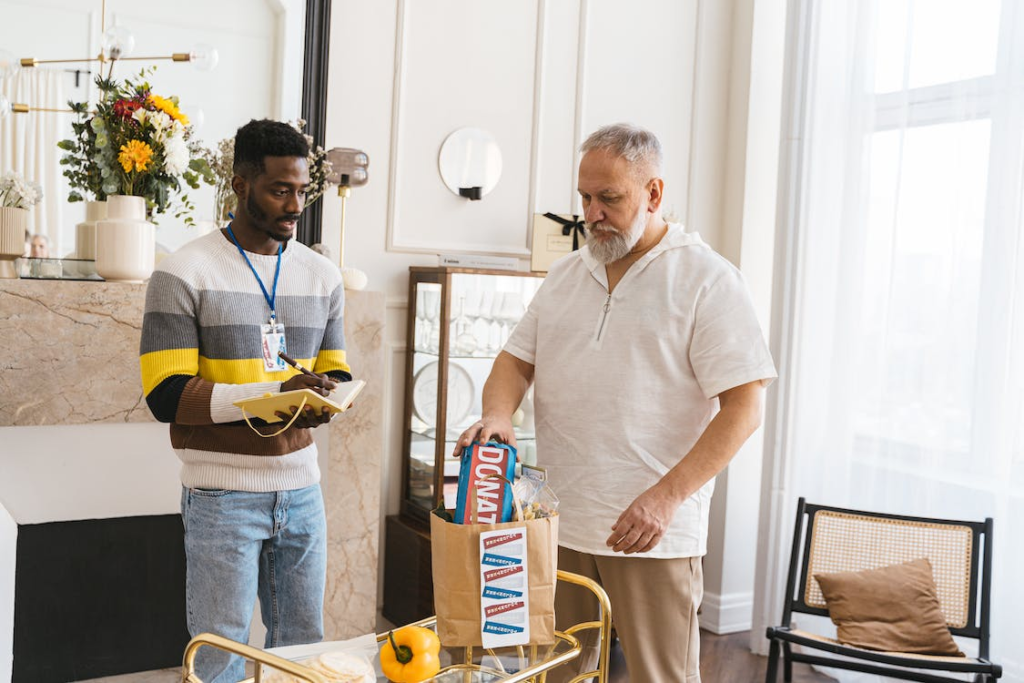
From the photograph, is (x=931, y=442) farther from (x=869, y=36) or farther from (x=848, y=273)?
(x=869, y=36)

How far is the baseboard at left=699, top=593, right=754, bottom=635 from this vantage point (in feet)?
13.2

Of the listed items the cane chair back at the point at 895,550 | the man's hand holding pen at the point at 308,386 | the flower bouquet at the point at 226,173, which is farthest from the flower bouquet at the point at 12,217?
the cane chair back at the point at 895,550

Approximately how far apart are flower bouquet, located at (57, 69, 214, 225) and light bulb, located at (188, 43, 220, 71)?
0.24 meters

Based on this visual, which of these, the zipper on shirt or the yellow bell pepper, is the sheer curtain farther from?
the yellow bell pepper

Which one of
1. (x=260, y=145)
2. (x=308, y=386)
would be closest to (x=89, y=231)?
(x=260, y=145)

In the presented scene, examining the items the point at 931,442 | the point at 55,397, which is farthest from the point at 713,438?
the point at 55,397

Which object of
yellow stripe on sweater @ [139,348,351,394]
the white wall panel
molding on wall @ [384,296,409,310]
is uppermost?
the white wall panel

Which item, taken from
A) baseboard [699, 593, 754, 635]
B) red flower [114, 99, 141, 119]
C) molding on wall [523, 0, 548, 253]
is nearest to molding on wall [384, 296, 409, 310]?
molding on wall [523, 0, 548, 253]

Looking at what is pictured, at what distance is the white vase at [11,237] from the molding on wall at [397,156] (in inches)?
50.5

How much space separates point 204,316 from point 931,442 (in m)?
2.58

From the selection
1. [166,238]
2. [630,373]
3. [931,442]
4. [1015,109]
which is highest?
[1015,109]

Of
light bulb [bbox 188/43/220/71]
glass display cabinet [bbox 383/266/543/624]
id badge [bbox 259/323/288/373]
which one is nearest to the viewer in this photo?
id badge [bbox 259/323/288/373]

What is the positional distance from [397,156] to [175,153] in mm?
977

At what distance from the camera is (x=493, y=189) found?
150 inches
